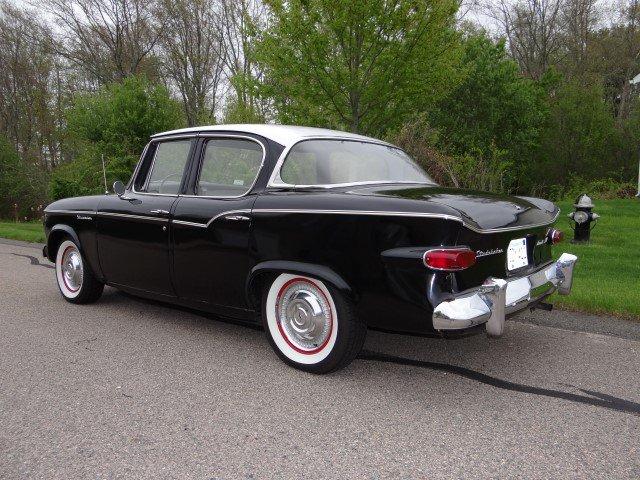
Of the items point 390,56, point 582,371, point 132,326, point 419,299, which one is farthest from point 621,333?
point 390,56

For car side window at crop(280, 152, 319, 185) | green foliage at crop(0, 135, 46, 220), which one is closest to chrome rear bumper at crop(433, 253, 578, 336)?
car side window at crop(280, 152, 319, 185)

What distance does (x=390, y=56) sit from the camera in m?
9.15

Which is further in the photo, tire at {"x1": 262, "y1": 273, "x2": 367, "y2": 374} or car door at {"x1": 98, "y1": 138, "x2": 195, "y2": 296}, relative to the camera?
car door at {"x1": 98, "y1": 138, "x2": 195, "y2": 296}

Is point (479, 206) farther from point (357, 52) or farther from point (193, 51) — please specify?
point (193, 51)

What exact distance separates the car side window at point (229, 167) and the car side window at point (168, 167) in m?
0.24

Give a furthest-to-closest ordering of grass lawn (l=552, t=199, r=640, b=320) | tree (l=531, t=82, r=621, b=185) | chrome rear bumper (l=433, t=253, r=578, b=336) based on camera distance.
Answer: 1. tree (l=531, t=82, r=621, b=185)
2. grass lawn (l=552, t=199, r=640, b=320)
3. chrome rear bumper (l=433, t=253, r=578, b=336)

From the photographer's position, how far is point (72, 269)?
537cm

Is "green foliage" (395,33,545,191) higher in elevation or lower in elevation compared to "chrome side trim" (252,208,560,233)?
higher

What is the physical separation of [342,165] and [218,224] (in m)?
0.97

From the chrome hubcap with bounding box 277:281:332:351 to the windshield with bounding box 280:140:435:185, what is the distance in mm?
746

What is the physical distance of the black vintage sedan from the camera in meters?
3.00

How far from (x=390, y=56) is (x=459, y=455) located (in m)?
7.82

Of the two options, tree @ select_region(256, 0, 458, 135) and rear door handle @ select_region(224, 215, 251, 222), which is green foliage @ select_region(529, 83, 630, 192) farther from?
rear door handle @ select_region(224, 215, 251, 222)

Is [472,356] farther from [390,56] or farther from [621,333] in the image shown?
[390,56]
